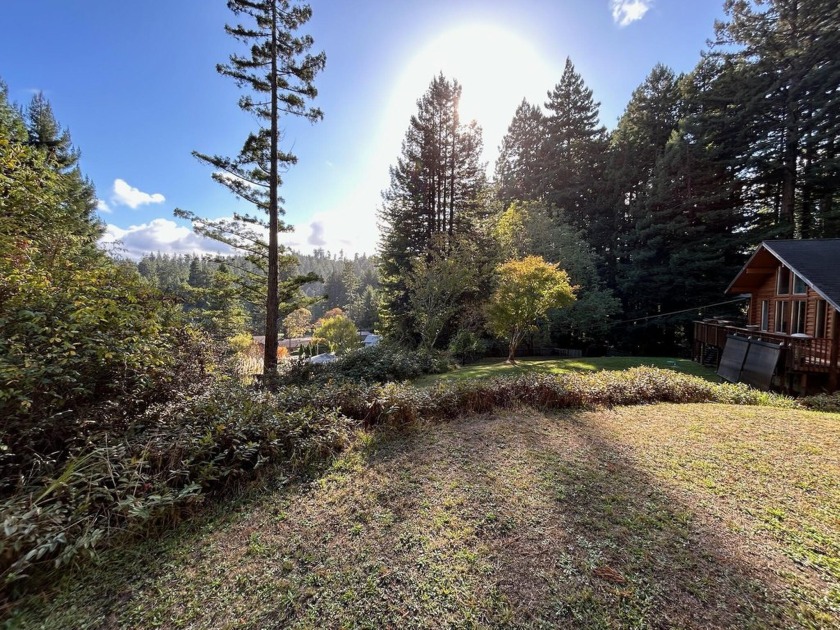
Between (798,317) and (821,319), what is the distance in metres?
1.18

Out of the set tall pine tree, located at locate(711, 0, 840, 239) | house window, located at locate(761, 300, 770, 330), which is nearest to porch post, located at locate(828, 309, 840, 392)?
house window, located at locate(761, 300, 770, 330)

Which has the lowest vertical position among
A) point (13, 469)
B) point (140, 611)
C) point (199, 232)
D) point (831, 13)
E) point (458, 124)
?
point (140, 611)

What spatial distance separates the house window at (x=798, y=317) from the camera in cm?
1000

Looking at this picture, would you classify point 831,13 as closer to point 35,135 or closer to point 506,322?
point 506,322

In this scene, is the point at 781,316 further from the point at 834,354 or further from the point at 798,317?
the point at 834,354

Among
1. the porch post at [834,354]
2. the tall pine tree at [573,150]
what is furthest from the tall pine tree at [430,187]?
the porch post at [834,354]

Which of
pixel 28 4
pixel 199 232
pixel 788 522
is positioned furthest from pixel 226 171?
pixel 788 522

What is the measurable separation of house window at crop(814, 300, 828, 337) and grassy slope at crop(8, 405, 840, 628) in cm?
861

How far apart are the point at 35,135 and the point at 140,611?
2058 centimetres

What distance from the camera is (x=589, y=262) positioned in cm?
1717

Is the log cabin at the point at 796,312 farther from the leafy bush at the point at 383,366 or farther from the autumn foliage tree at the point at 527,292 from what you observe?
the leafy bush at the point at 383,366

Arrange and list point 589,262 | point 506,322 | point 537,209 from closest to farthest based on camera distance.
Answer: point 506,322 < point 589,262 < point 537,209

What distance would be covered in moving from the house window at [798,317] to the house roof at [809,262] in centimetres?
158

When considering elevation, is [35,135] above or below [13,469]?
above
